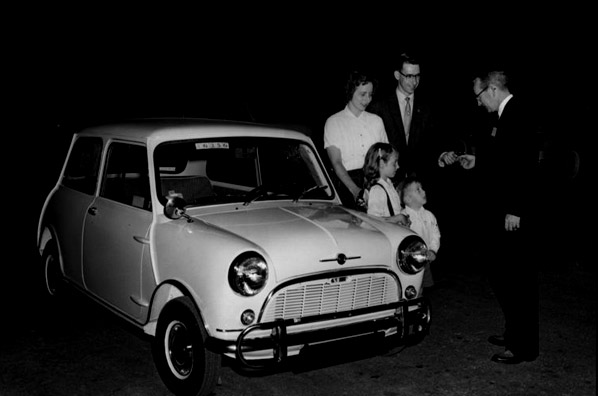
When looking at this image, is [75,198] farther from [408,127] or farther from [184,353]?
[408,127]

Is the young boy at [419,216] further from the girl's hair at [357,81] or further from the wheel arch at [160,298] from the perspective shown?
the wheel arch at [160,298]

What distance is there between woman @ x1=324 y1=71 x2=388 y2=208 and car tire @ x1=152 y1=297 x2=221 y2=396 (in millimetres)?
2275

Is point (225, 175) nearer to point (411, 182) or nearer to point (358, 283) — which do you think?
point (411, 182)

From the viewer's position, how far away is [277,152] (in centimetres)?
534

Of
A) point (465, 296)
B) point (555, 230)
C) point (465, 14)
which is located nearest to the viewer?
point (465, 296)

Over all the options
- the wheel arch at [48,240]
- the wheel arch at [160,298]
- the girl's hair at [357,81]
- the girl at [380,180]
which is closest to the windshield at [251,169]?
the girl at [380,180]

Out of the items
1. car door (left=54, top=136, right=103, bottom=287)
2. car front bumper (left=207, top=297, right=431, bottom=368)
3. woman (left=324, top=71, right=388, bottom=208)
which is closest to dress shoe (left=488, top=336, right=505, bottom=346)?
car front bumper (left=207, top=297, right=431, bottom=368)

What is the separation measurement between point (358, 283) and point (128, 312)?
168 cm

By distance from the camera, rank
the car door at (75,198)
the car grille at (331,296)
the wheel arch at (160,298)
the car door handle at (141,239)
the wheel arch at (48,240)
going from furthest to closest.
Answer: the wheel arch at (48,240), the car door at (75,198), the car door handle at (141,239), the wheel arch at (160,298), the car grille at (331,296)

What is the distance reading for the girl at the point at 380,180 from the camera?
18.1 ft

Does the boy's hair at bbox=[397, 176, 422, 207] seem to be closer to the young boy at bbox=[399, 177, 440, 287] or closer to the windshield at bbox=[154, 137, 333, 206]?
the young boy at bbox=[399, 177, 440, 287]

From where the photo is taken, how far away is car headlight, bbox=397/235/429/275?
14.4 ft

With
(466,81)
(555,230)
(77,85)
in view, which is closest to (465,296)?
(555,230)

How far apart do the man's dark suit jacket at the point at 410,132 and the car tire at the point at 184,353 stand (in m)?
3.02
